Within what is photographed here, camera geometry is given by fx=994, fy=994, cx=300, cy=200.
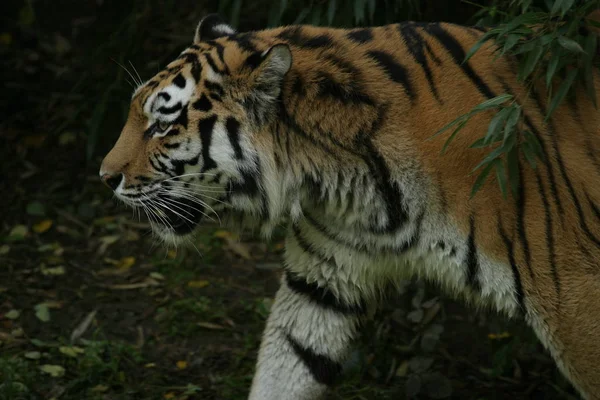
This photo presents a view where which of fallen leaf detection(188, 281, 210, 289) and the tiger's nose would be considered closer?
the tiger's nose

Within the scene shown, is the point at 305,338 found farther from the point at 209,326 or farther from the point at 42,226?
the point at 42,226

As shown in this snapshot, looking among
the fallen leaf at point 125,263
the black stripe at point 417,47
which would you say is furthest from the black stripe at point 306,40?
the fallen leaf at point 125,263

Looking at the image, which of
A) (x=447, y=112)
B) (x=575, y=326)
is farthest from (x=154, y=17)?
(x=575, y=326)

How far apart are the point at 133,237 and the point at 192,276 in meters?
0.44

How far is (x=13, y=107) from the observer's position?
5.25 metres

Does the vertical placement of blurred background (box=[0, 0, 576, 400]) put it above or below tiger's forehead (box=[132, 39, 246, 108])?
below

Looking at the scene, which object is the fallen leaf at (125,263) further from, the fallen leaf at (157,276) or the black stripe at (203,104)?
the black stripe at (203,104)

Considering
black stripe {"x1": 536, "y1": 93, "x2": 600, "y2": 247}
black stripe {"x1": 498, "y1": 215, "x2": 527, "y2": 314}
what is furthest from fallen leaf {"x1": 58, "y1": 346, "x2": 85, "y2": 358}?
black stripe {"x1": 536, "y1": 93, "x2": 600, "y2": 247}

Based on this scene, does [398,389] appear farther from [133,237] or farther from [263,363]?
[133,237]

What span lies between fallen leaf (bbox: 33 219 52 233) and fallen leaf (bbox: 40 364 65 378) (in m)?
1.12

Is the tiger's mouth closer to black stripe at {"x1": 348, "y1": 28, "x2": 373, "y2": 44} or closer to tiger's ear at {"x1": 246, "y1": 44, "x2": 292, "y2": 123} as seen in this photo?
tiger's ear at {"x1": 246, "y1": 44, "x2": 292, "y2": 123}

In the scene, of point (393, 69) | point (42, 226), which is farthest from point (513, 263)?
point (42, 226)

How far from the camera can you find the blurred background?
12.0 ft

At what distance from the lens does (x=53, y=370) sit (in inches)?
144
